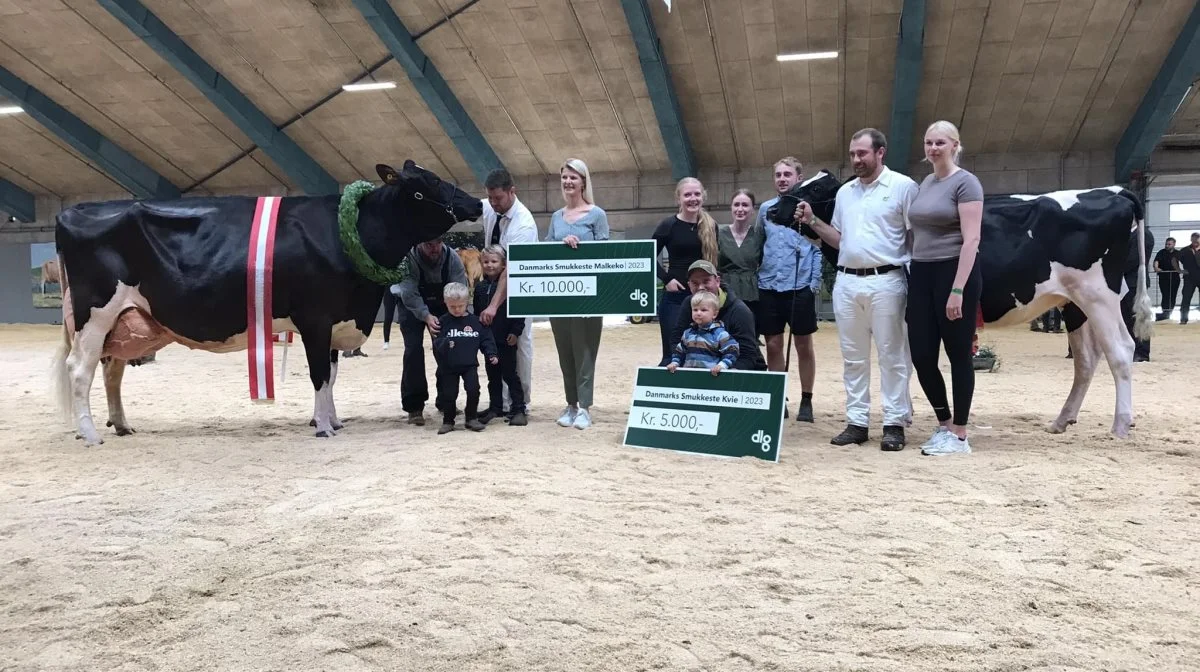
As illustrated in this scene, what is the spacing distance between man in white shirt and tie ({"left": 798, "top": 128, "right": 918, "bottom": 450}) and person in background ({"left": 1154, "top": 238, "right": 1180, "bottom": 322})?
14808 millimetres

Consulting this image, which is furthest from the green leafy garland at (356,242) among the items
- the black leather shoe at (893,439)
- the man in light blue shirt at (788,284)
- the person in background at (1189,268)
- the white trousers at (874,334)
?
the person in background at (1189,268)

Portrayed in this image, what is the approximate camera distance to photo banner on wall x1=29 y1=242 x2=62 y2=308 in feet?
76.2

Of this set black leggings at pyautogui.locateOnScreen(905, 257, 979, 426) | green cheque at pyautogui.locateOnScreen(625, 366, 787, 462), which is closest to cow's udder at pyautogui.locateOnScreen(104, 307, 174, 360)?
green cheque at pyautogui.locateOnScreen(625, 366, 787, 462)

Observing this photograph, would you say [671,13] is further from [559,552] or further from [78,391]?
[559,552]

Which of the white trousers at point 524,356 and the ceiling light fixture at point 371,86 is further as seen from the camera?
the ceiling light fixture at point 371,86

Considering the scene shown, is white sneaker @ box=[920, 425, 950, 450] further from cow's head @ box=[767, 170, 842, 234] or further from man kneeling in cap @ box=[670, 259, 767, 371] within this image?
cow's head @ box=[767, 170, 842, 234]

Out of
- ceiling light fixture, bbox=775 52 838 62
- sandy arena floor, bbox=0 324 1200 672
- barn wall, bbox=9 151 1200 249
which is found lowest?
sandy arena floor, bbox=0 324 1200 672

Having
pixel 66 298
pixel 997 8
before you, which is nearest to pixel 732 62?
pixel 997 8

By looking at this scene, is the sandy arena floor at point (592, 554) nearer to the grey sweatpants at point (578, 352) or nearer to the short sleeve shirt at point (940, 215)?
the grey sweatpants at point (578, 352)

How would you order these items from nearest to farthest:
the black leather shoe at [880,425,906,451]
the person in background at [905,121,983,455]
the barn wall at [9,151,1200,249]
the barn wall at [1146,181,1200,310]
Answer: the person in background at [905,121,983,455]
the black leather shoe at [880,425,906,451]
the barn wall at [9,151,1200,249]
the barn wall at [1146,181,1200,310]

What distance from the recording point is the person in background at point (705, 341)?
485 cm

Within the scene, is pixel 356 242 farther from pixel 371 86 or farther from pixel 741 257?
pixel 371 86

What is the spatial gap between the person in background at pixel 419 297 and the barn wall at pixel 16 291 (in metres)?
22.3

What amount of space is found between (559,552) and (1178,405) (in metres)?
5.59
